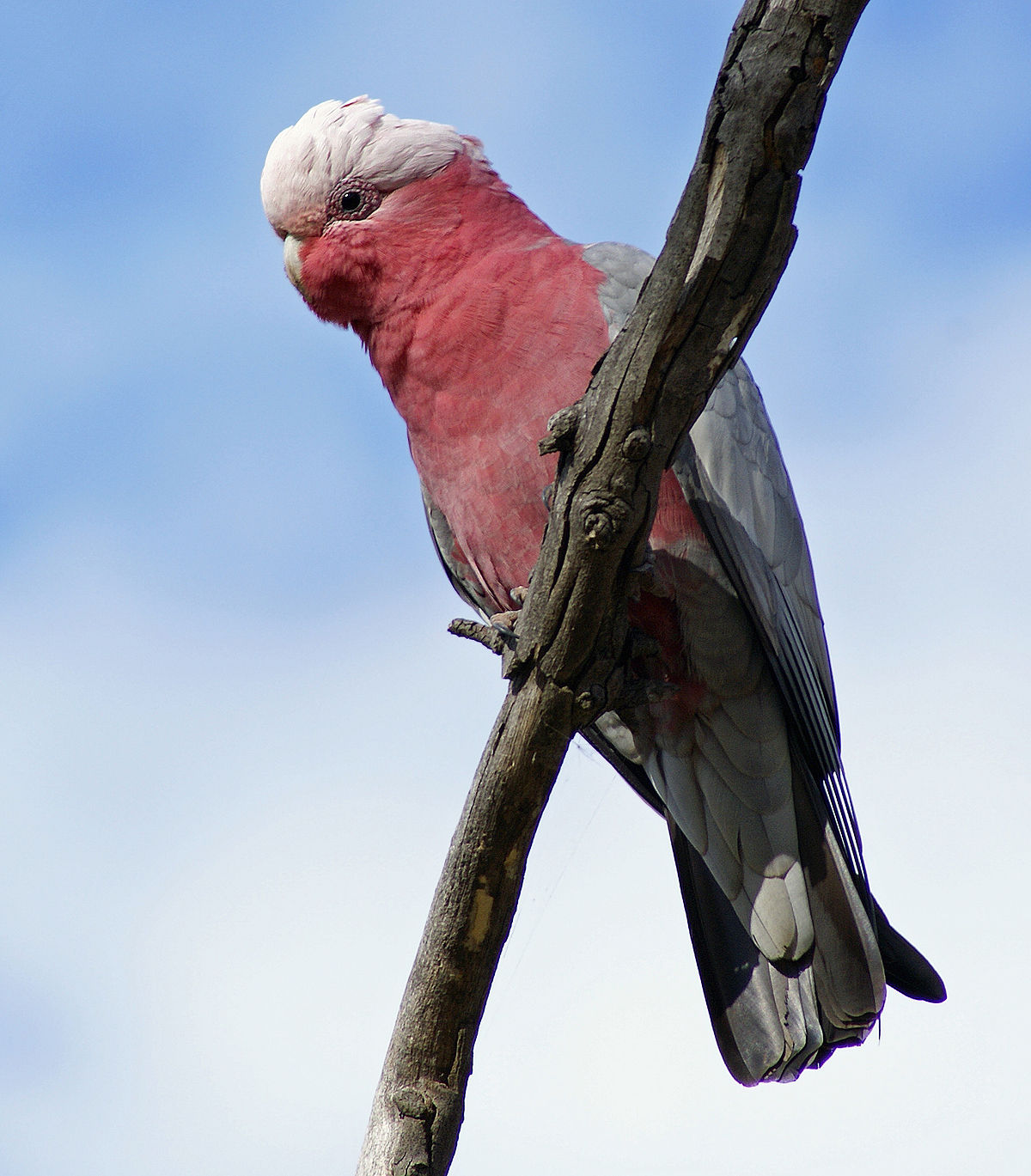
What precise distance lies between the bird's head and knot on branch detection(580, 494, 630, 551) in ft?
7.42

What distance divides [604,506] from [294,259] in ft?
9.15

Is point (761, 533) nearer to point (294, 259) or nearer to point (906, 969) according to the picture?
point (906, 969)

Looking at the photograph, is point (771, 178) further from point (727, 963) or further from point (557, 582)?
point (727, 963)

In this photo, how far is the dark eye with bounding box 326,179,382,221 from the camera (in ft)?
17.0

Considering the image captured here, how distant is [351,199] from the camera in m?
5.20

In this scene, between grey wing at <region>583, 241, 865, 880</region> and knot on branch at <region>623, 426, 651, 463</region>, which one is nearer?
knot on branch at <region>623, 426, 651, 463</region>

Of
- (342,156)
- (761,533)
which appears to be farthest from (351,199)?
(761,533)

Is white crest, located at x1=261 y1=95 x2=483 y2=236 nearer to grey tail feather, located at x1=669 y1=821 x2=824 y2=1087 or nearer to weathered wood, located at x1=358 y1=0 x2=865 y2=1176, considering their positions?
weathered wood, located at x1=358 y1=0 x2=865 y2=1176

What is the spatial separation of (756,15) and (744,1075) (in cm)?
401

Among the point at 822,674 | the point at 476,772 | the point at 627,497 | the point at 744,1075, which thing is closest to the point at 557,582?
the point at 627,497

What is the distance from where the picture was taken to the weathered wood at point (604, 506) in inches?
113

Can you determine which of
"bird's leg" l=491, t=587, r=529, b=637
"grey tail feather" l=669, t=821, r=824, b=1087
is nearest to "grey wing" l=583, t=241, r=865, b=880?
"grey tail feather" l=669, t=821, r=824, b=1087

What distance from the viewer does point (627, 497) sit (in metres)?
3.20

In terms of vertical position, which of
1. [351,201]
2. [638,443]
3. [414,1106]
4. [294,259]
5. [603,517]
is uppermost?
[351,201]
